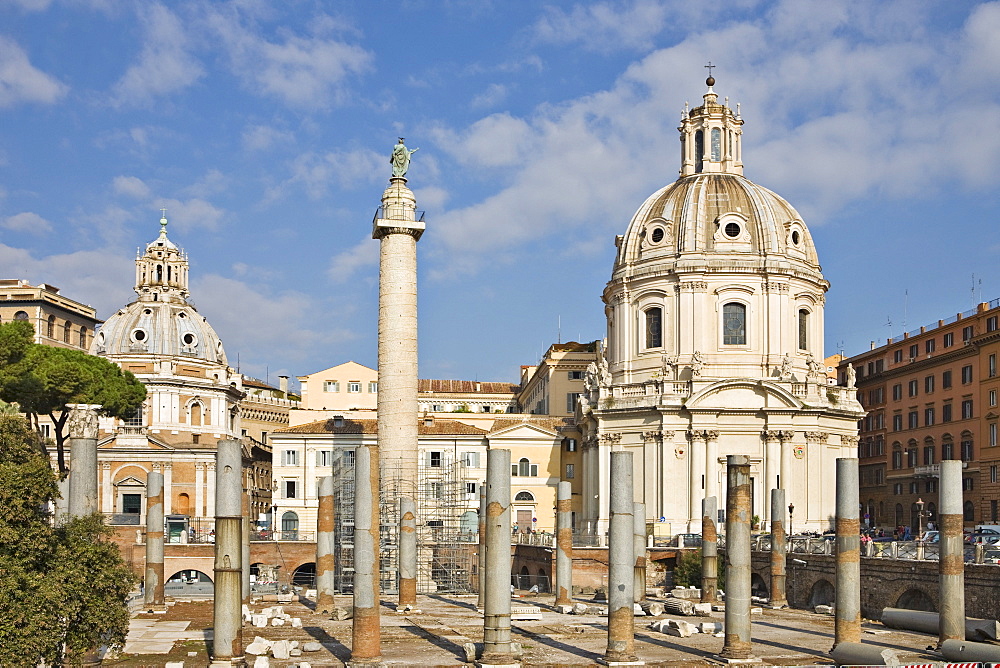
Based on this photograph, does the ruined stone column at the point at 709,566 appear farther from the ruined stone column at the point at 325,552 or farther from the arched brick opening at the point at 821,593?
the ruined stone column at the point at 325,552

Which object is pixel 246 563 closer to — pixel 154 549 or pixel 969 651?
pixel 154 549

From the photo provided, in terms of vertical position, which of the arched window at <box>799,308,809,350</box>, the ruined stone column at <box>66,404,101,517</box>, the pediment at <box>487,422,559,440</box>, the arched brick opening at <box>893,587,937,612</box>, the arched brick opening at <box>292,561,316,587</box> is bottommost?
the arched brick opening at <box>292,561,316,587</box>

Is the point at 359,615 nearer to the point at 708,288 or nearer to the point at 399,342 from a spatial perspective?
the point at 399,342

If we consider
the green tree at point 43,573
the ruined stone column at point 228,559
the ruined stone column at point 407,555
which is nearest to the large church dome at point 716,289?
the ruined stone column at point 407,555

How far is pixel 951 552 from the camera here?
31.6 meters

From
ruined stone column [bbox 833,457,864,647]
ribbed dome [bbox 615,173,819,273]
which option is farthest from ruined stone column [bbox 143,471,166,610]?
ribbed dome [bbox 615,173,819,273]

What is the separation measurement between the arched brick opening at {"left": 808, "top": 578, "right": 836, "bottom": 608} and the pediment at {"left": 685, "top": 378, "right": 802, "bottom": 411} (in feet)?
63.3

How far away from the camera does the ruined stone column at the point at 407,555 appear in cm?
4403

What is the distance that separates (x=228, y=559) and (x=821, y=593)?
28.4 m

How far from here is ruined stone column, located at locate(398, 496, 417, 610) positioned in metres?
44.0

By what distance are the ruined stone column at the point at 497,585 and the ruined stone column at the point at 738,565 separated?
5.36 m

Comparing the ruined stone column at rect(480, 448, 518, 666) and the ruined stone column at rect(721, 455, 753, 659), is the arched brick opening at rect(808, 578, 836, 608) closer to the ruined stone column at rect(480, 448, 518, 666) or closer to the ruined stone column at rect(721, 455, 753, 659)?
the ruined stone column at rect(721, 455, 753, 659)

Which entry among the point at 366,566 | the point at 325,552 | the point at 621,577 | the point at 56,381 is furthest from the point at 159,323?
the point at 621,577

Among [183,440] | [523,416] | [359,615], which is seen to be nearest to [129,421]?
[183,440]
